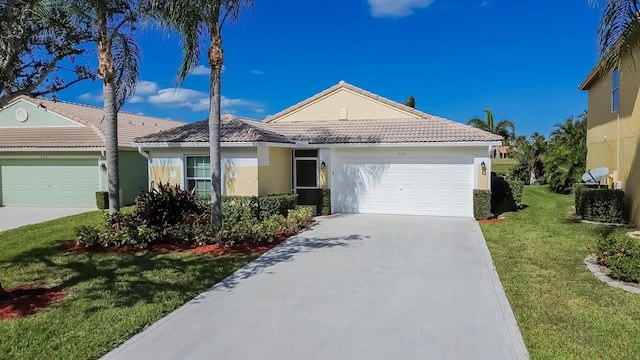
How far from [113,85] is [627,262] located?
45.4 feet

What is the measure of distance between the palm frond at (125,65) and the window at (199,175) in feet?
10.4

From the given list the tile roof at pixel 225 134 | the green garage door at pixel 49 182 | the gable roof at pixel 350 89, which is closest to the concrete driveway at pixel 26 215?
the green garage door at pixel 49 182

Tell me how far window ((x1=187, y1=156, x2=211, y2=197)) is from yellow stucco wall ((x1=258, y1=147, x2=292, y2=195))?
2080mm

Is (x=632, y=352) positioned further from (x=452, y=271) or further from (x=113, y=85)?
(x=113, y=85)

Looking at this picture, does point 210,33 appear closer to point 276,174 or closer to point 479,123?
point 276,174

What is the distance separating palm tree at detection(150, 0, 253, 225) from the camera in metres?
11.5

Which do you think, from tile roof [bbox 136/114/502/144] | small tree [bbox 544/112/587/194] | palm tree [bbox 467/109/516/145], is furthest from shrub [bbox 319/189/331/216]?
palm tree [bbox 467/109/516/145]

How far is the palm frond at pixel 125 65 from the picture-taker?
13.9 meters

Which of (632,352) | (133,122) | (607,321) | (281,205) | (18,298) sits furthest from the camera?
(133,122)

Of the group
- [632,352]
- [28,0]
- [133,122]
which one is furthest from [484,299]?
[133,122]

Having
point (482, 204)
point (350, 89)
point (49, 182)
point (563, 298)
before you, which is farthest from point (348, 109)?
point (49, 182)

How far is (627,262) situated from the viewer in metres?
7.81

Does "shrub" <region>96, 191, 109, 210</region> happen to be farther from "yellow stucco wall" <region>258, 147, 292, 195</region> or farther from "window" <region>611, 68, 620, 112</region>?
"window" <region>611, 68, 620, 112</region>

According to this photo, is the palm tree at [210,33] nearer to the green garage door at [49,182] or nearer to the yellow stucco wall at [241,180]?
the yellow stucco wall at [241,180]
